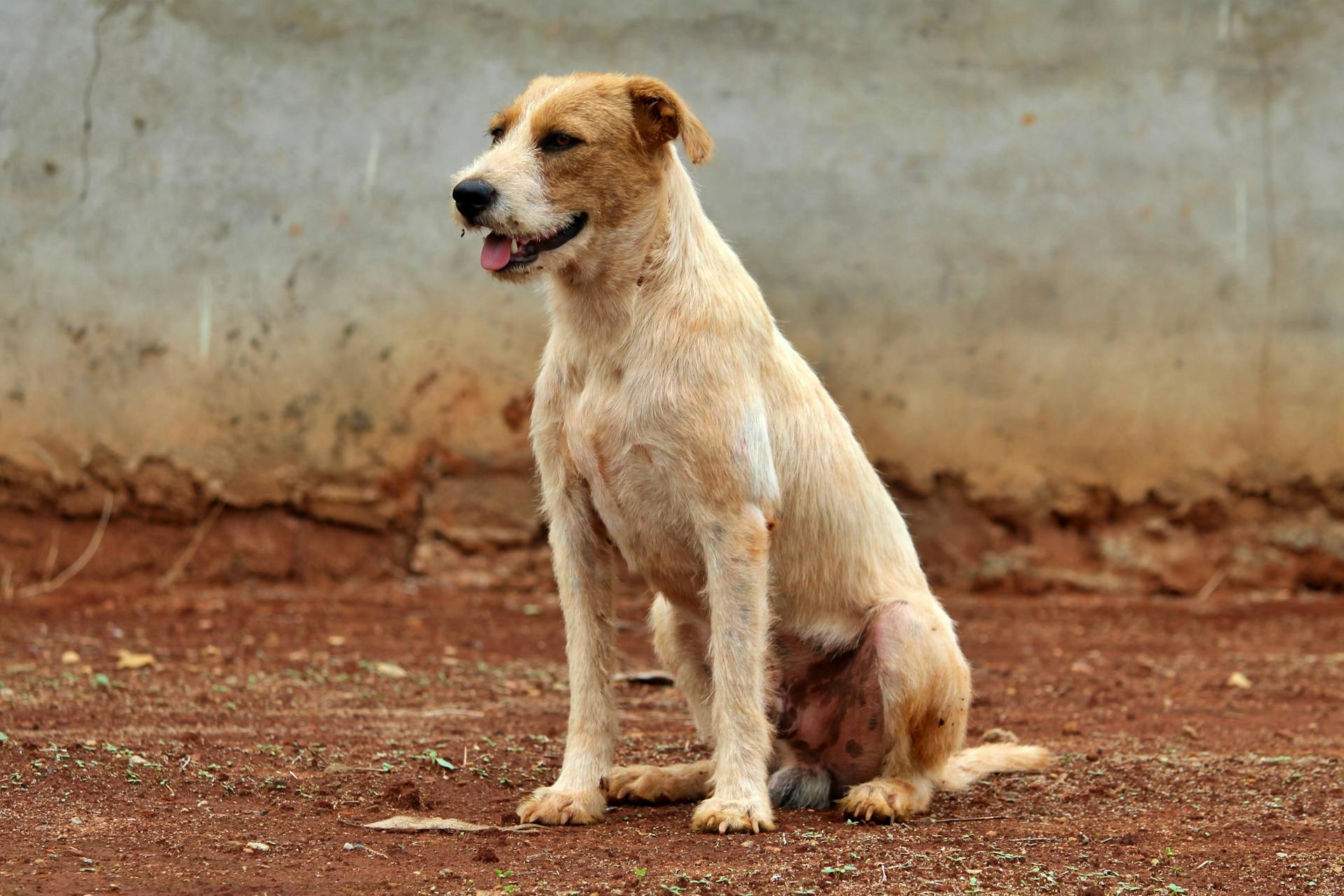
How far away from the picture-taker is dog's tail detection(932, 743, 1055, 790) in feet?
16.0

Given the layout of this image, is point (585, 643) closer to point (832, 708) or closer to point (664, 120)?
point (832, 708)

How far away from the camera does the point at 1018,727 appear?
5.95m

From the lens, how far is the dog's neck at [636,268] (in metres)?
4.32

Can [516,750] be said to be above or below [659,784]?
below

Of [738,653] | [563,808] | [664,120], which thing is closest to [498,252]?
[664,120]

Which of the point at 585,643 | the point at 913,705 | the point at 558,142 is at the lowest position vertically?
the point at 913,705

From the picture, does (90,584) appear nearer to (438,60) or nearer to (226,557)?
(226,557)

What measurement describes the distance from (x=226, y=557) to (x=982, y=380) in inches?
179

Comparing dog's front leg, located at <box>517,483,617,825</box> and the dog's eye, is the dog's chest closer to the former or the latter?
dog's front leg, located at <box>517,483,617,825</box>

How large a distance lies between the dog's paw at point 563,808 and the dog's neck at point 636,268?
1344mm

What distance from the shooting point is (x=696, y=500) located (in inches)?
166

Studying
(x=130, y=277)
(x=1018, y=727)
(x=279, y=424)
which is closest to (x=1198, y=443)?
(x=1018, y=727)

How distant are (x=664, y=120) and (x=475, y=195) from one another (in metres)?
0.63

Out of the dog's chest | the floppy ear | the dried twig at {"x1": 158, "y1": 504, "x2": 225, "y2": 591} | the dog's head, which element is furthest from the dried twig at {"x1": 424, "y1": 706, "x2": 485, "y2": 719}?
the dried twig at {"x1": 158, "y1": 504, "x2": 225, "y2": 591}
